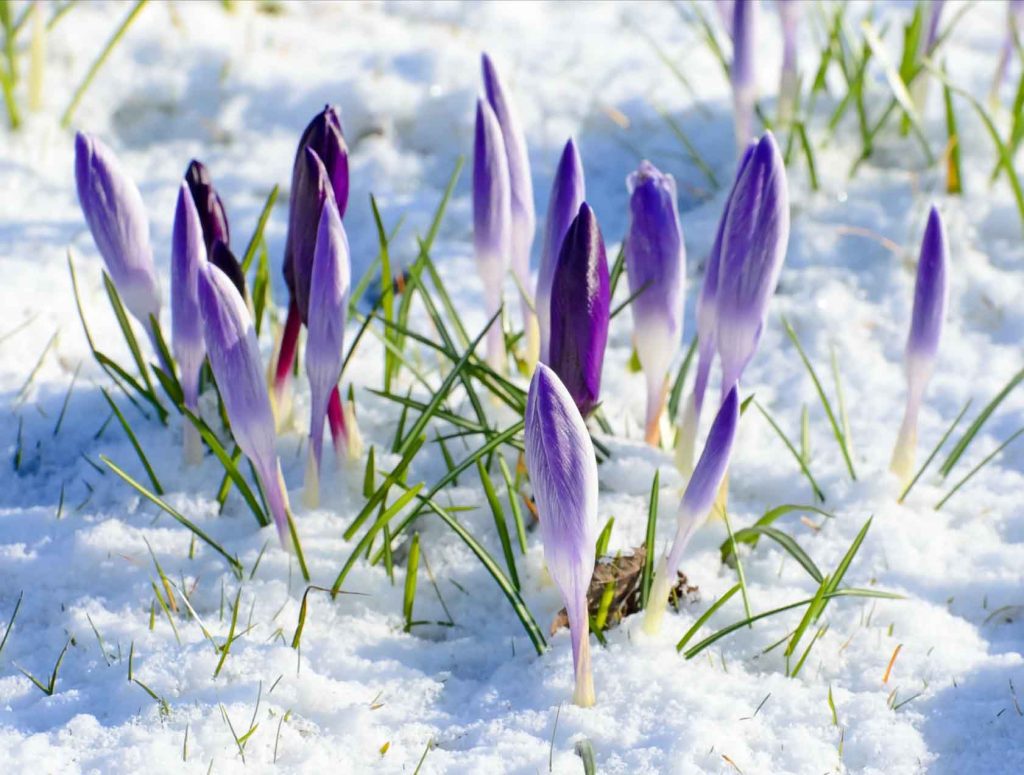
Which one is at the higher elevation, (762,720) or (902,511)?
(902,511)

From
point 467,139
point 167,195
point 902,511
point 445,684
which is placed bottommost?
point 445,684

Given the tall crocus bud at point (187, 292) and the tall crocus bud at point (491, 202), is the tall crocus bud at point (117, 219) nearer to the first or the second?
the tall crocus bud at point (187, 292)

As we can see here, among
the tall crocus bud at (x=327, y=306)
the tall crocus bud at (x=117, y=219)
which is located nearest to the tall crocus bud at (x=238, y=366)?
the tall crocus bud at (x=327, y=306)

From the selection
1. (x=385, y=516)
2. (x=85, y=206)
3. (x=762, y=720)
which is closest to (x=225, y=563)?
(x=385, y=516)

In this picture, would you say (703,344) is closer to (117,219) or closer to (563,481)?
(563,481)

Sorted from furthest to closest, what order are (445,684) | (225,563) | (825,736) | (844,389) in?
(844,389) → (225,563) → (445,684) → (825,736)

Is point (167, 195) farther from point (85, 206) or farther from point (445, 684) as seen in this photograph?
point (445, 684)
